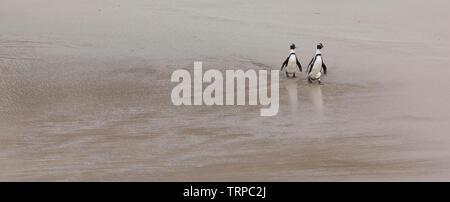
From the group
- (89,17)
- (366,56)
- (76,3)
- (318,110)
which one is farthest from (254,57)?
(76,3)

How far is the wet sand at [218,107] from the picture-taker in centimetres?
634

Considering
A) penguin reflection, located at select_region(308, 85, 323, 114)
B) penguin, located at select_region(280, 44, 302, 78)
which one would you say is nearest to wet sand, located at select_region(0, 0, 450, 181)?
penguin reflection, located at select_region(308, 85, 323, 114)

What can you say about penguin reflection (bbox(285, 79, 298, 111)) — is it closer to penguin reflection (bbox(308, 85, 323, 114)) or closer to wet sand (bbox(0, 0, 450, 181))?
wet sand (bbox(0, 0, 450, 181))

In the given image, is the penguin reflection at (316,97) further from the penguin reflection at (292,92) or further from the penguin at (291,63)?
the penguin at (291,63)

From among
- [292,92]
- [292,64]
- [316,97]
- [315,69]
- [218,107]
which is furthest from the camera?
[292,64]

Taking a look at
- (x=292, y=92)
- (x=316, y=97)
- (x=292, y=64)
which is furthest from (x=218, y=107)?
(x=292, y=64)

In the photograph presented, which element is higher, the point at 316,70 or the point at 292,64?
the point at 292,64

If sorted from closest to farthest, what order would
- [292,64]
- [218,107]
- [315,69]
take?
[218,107] < [315,69] < [292,64]

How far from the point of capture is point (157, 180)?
5.94 m

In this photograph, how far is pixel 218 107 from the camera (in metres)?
7.94

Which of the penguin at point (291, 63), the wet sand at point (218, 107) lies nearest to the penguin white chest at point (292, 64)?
the penguin at point (291, 63)

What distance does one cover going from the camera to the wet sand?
6336 mm

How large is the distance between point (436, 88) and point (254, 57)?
2.43m

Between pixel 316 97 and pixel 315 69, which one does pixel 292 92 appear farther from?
pixel 315 69
